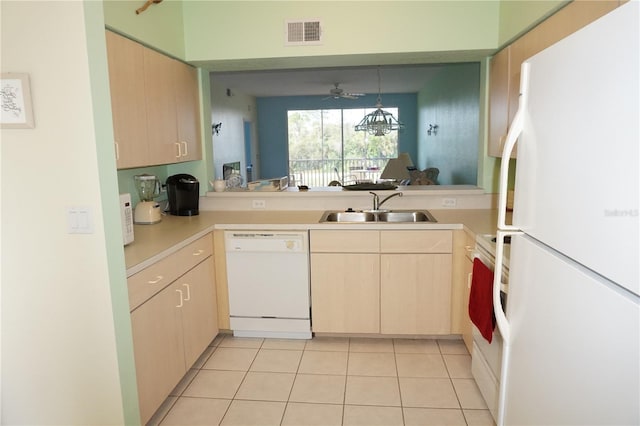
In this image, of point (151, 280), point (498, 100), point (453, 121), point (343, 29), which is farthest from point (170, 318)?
point (453, 121)

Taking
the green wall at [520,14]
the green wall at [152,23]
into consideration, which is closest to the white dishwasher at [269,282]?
the green wall at [152,23]

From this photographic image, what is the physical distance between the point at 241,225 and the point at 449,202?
1.61 metres

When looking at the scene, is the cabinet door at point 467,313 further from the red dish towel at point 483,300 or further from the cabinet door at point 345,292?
the cabinet door at point 345,292

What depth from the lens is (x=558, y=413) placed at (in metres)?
1.15

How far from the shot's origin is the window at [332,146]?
10086 mm

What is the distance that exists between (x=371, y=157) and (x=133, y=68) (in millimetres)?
8120

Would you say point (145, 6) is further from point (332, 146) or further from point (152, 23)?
point (332, 146)

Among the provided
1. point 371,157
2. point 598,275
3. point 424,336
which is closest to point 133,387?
point 598,275

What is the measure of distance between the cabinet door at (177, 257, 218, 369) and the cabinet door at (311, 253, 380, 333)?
0.70 meters

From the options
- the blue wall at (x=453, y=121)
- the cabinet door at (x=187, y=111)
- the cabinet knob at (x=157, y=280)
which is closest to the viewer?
the cabinet knob at (x=157, y=280)

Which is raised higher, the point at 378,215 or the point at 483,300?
the point at 378,215

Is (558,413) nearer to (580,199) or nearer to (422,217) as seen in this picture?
(580,199)

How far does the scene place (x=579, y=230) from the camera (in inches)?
40.4

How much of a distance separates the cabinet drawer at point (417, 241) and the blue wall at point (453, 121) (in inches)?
58.8
